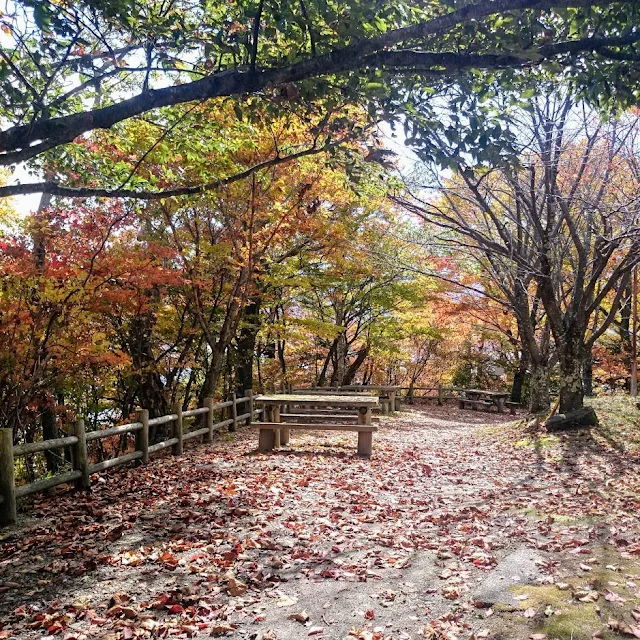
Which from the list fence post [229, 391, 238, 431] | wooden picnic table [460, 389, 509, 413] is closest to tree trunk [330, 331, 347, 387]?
wooden picnic table [460, 389, 509, 413]

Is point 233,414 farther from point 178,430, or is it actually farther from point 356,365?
point 356,365

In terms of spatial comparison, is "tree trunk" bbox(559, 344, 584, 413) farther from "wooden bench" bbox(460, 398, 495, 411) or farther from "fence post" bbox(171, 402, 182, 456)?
"wooden bench" bbox(460, 398, 495, 411)

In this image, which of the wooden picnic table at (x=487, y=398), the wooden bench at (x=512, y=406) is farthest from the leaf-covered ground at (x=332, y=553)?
the wooden bench at (x=512, y=406)

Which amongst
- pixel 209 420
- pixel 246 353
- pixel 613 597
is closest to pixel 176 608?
pixel 613 597

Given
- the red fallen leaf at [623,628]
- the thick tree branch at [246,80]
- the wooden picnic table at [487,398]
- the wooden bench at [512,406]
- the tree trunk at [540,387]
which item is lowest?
the wooden bench at [512,406]

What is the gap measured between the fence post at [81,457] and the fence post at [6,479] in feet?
4.24

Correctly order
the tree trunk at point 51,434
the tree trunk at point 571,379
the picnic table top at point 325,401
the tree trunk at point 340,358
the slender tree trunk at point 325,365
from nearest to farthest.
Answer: the picnic table top at point 325,401 < the tree trunk at point 571,379 < the tree trunk at point 51,434 < the tree trunk at point 340,358 < the slender tree trunk at point 325,365

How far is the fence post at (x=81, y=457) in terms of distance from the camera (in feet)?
23.2

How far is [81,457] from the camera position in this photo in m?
7.18

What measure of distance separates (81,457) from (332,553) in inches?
160

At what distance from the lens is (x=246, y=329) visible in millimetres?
15672

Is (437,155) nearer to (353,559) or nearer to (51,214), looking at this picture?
(353,559)

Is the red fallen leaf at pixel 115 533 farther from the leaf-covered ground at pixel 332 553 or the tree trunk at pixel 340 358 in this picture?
the tree trunk at pixel 340 358

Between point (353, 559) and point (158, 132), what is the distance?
700 centimetres
